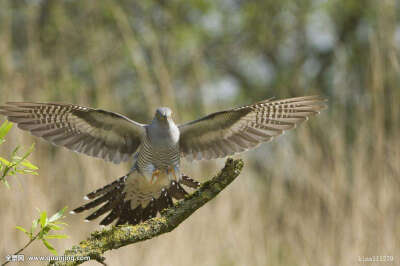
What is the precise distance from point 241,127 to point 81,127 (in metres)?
0.84

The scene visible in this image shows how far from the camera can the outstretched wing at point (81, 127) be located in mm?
2348

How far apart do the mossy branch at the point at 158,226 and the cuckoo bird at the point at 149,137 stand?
767 mm

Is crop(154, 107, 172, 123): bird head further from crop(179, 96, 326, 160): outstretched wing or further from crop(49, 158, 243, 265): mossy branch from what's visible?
crop(49, 158, 243, 265): mossy branch

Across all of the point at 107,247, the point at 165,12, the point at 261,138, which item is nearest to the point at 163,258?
the point at 261,138

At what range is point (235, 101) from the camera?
7.76m

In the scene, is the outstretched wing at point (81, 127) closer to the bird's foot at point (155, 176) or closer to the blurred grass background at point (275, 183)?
the bird's foot at point (155, 176)

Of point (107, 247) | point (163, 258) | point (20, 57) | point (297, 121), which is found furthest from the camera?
point (20, 57)

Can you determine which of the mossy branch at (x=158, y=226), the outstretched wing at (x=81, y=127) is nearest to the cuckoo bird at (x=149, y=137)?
the outstretched wing at (x=81, y=127)

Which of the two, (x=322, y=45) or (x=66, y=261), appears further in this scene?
(x=322, y=45)

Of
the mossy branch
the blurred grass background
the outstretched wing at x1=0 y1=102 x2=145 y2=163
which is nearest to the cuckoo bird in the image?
the outstretched wing at x1=0 y1=102 x2=145 y2=163

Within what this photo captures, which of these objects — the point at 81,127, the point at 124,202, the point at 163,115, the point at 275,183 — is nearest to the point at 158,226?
the point at 124,202

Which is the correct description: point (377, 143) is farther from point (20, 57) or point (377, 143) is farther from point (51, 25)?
point (20, 57)

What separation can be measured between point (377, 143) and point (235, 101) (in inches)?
202

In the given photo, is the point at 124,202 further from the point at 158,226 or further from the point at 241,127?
the point at 158,226
